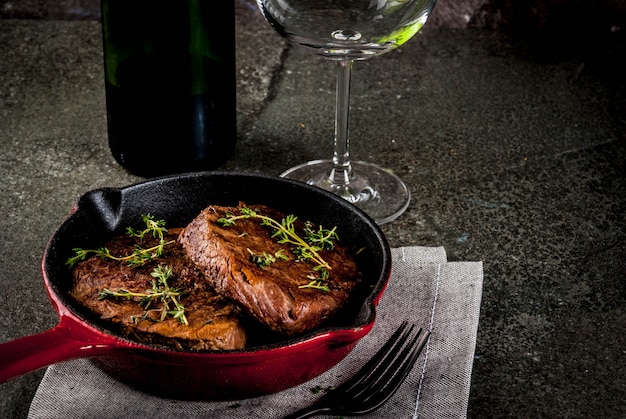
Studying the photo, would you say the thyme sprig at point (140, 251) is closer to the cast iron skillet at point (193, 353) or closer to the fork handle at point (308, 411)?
the cast iron skillet at point (193, 353)

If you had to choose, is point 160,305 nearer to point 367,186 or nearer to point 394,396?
point 394,396

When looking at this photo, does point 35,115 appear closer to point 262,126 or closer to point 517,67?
point 262,126

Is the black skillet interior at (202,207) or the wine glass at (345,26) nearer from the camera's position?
the black skillet interior at (202,207)

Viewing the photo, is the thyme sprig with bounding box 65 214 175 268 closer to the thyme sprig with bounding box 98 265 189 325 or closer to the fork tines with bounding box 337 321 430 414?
the thyme sprig with bounding box 98 265 189 325

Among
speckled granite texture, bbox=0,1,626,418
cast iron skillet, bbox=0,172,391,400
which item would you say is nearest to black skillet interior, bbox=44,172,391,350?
cast iron skillet, bbox=0,172,391,400

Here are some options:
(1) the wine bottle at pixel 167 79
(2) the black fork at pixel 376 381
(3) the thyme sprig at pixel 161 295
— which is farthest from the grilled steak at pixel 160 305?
(1) the wine bottle at pixel 167 79

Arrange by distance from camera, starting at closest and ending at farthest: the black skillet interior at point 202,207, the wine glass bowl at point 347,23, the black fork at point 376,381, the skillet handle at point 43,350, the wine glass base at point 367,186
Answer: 1. the skillet handle at point 43,350
2. the black fork at point 376,381
3. the black skillet interior at point 202,207
4. the wine glass bowl at point 347,23
5. the wine glass base at point 367,186
